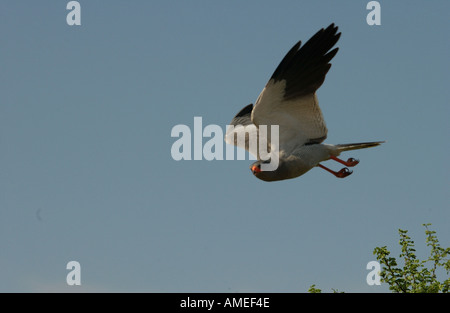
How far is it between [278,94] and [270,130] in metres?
0.80

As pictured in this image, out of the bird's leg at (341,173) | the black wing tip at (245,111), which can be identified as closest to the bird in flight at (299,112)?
the bird's leg at (341,173)

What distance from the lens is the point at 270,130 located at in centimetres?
1095

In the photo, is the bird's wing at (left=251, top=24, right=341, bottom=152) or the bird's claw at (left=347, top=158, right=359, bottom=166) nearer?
the bird's wing at (left=251, top=24, right=341, bottom=152)

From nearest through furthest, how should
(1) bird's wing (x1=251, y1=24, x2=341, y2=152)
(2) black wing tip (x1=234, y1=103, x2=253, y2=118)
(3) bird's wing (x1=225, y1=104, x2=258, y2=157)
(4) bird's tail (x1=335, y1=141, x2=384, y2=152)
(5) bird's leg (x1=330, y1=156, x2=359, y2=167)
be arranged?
(1) bird's wing (x1=251, y1=24, x2=341, y2=152)
(4) bird's tail (x1=335, y1=141, x2=384, y2=152)
(5) bird's leg (x1=330, y1=156, x2=359, y2=167)
(3) bird's wing (x1=225, y1=104, x2=258, y2=157)
(2) black wing tip (x1=234, y1=103, x2=253, y2=118)

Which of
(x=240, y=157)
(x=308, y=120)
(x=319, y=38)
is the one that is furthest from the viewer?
(x=240, y=157)

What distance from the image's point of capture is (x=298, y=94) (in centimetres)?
1038

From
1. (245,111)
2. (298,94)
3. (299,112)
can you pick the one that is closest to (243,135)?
(245,111)

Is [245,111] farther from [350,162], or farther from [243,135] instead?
[350,162]

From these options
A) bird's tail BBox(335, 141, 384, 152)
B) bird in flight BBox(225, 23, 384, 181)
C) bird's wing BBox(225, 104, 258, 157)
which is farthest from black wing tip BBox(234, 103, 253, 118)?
bird's tail BBox(335, 141, 384, 152)

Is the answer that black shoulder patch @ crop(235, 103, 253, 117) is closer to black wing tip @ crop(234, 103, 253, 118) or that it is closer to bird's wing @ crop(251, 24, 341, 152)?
black wing tip @ crop(234, 103, 253, 118)

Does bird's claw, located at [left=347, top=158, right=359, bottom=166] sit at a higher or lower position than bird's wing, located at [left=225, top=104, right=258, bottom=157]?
lower

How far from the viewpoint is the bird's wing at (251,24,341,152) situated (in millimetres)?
10023
